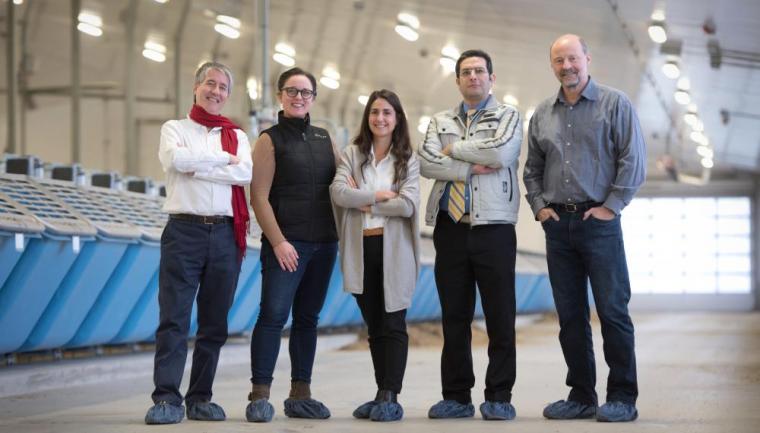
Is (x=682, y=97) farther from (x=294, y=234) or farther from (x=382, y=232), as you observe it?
(x=294, y=234)

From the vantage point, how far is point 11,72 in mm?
14266

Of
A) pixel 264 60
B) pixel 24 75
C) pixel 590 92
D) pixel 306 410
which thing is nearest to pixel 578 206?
pixel 590 92

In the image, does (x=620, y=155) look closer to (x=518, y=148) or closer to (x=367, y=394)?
(x=518, y=148)

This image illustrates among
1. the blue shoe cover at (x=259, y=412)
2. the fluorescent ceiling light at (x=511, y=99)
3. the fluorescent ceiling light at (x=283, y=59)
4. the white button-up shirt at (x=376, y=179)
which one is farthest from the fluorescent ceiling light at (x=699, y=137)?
the blue shoe cover at (x=259, y=412)

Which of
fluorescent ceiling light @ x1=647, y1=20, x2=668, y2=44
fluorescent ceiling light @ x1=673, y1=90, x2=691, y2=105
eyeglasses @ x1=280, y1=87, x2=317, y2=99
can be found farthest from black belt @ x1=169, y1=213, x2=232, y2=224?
fluorescent ceiling light @ x1=673, y1=90, x2=691, y2=105

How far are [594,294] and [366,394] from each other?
7.22 feet

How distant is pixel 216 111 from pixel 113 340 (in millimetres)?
3698

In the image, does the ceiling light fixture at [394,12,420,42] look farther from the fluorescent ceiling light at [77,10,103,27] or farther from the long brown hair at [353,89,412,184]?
the long brown hair at [353,89,412,184]

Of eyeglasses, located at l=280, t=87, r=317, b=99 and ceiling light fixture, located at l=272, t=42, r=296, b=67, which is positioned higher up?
ceiling light fixture, located at l=272, t=42, r=296, b=67

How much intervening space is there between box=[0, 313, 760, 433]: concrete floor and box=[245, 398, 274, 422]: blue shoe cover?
54 mm

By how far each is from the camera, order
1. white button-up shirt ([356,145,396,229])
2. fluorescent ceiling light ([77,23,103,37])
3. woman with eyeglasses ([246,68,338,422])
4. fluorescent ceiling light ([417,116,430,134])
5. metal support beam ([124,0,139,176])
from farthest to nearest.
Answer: fluorescent ceiling light ([417,116,430,134])
metal support beam ([124,0,139,176])
fluorescent ceiling light ([77,23,103,37])
white button-up shirt ([356,145,396,229])
woman with eyeglasses ([246,68,338,422])

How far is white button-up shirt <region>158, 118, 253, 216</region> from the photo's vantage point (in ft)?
17.4

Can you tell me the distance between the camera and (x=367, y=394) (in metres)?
7.26

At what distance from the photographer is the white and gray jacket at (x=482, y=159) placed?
551 centimetres
